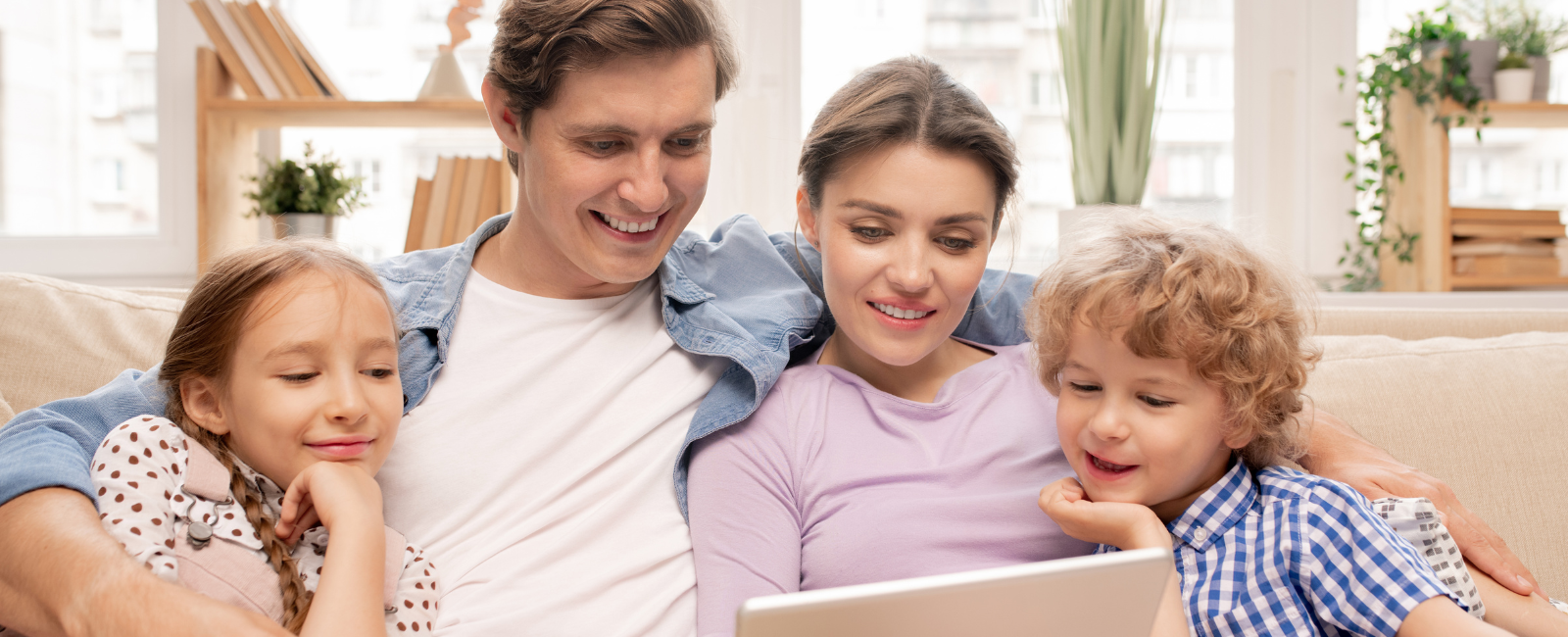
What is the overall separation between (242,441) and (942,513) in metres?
0.82

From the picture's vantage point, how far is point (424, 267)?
143 centimetres

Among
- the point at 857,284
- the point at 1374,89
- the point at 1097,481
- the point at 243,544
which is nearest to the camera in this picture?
the point at 243,544

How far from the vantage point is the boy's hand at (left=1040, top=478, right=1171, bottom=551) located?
1.08 meters

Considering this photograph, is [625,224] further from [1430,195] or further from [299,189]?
[1430,195]

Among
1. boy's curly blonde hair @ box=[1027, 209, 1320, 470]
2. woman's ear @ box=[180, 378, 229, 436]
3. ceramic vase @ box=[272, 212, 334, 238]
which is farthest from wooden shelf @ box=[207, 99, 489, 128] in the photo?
boy's curly blonde hair @ box=[1027, 209, 1320, 470]

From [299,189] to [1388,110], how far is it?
2704 mm

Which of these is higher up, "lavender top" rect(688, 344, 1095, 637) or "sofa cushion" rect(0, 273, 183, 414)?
"sofa cushion" rect(0, 273, 183, 414)

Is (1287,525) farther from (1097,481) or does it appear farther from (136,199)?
(136,199)

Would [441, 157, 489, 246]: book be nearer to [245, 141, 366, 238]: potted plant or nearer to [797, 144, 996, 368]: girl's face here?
[245, 141, 366, 238]: potted plant

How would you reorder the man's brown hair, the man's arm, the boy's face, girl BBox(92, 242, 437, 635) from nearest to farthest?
the man's arm
girl BBox(92, 242, 437, 635)
the boy's face
the man's brown hair

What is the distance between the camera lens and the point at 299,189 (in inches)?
91.0

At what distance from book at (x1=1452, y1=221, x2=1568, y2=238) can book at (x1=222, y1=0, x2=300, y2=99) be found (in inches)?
113

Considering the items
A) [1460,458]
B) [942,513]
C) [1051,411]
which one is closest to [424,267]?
[942,513]

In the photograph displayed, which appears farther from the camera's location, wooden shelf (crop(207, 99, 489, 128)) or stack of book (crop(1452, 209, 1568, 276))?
stack of book (crop(1452, 209, 1568, 276))
